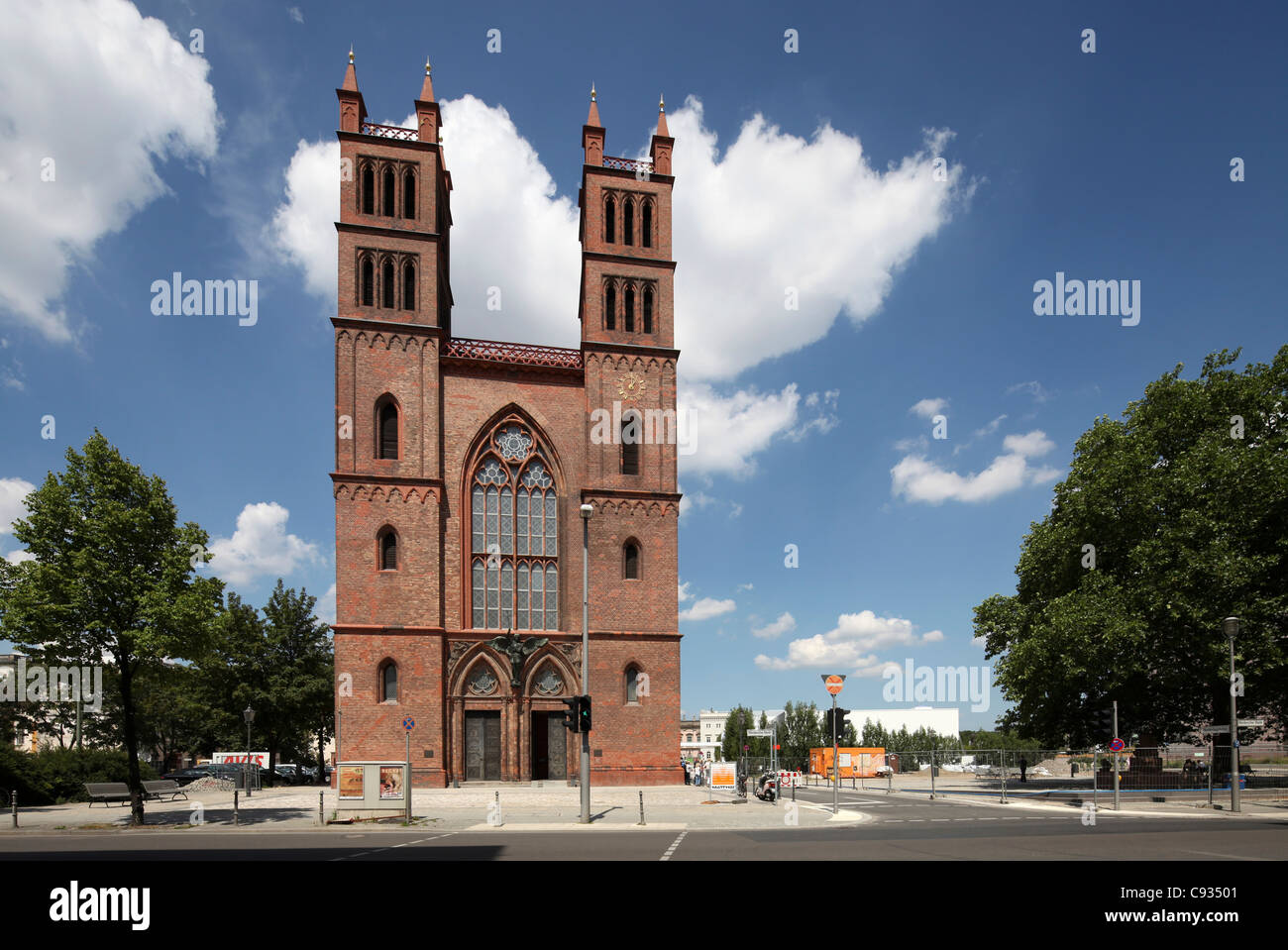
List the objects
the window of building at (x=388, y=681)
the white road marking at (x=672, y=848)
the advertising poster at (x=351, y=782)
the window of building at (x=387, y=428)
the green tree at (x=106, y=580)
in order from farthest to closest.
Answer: the window of building at (x=387, y=428), the window of building at (x=388, y=681), the advertising poster at (x=351, y=782), the green tree at (x=106, y=580), the white road marking at (x=672, y=848)

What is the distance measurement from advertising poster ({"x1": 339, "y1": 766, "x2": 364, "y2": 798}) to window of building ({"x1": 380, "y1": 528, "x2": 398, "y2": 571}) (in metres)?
12.0

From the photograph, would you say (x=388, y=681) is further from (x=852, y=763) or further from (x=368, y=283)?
(x=852, y=763)

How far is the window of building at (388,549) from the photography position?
35.6m

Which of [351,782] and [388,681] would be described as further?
[388,681]

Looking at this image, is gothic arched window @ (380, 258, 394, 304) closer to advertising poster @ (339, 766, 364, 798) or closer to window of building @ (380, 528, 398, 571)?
window of building @ (380, 528, 398, 571)

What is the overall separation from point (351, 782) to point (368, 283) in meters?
21.5

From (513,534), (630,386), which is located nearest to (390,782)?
(513,534)

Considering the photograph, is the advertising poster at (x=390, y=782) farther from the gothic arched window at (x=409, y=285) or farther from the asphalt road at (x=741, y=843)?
the gothic arched window at (x=409, y=285)

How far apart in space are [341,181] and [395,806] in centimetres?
2645

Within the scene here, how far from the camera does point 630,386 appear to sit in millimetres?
39062

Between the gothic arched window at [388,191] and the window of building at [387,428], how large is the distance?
28.3 ft

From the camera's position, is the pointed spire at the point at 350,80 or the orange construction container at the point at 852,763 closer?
the pointed spire at the point at 350,80

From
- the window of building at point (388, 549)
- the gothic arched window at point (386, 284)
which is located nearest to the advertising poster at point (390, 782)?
the window of building at point (388, 549)
